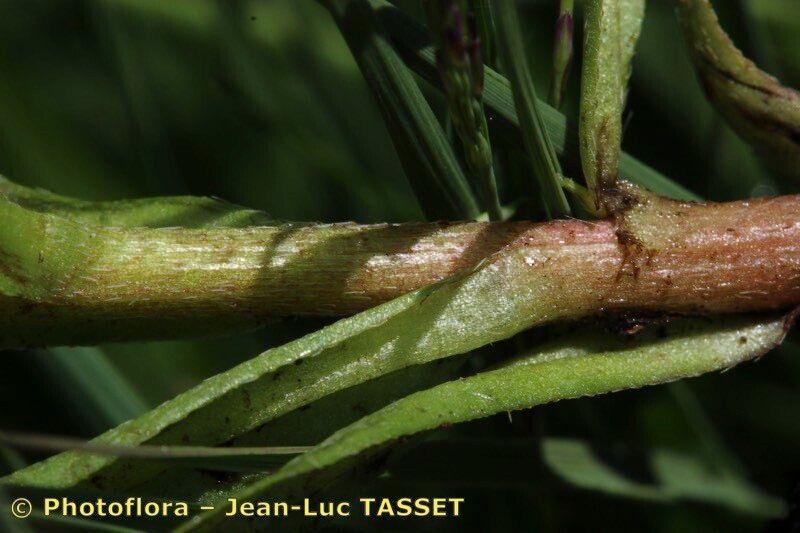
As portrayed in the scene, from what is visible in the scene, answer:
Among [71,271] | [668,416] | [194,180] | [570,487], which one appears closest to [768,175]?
[668,416]

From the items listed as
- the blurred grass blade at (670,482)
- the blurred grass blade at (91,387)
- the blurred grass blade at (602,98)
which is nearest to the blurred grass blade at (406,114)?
→ the blurred grass blade at (602,98)

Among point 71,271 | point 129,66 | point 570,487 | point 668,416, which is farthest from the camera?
point 129,66

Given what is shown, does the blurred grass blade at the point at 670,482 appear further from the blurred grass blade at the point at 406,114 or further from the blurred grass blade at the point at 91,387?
the blurred grass blade at the point at 91,387

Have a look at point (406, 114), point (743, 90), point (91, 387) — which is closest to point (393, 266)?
point (406, 114)

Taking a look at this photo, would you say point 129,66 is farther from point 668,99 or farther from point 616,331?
point 616,331

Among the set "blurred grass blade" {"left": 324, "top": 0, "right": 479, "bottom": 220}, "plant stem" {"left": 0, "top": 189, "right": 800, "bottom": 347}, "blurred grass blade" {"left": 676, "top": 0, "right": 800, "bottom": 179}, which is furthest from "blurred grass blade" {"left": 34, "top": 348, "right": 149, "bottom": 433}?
"blurred grass blade" {"left": 676, "top": 0, "right": 800, "bottom": 179}

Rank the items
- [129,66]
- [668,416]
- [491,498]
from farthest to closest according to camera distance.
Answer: [129,66]
[668,416]
[491,498]

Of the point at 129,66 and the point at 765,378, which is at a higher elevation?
the point at 129,66

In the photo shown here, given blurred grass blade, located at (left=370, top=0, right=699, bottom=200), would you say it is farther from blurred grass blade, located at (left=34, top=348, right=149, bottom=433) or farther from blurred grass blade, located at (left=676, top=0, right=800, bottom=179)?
blurred grass blade, located at (left=34, top=348, right=149, bottom=433)

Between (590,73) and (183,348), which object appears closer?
(590,73)
